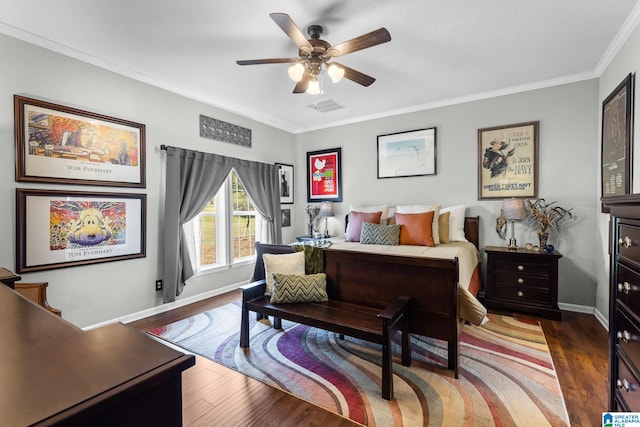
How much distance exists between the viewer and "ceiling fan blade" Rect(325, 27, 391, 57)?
A: 204 cm

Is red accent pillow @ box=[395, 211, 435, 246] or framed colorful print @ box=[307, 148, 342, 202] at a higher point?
framed colorful print @ box=[307, 148, 342, 202]

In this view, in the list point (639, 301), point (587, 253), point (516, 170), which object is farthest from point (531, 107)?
point (639, 301)

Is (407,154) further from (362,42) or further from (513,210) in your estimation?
(362,42)

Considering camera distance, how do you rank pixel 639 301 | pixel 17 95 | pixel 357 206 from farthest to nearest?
pixel 357 206 → pixel 17 95 → pixel 639 301

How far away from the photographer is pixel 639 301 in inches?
43.4

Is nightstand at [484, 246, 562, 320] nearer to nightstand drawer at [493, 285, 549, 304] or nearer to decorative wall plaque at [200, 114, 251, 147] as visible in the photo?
nightstand drawer at [493, 285, 549, 304]

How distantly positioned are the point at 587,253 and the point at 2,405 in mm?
4605

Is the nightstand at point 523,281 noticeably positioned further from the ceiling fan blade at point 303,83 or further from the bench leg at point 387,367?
the ceiling fan blade at point 303,83

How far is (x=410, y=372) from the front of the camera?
225cm

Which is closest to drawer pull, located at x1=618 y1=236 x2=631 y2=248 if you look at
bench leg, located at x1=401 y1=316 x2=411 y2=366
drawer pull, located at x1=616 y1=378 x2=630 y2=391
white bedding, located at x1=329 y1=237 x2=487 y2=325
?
drawer pull, located at x1=616 y1=378 x2=630 y2=391

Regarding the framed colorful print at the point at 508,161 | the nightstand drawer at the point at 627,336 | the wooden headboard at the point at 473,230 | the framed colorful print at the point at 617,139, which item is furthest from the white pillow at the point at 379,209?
the nightstand drawer at the point at 627,336

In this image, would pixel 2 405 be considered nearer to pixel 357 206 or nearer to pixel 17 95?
pixel 17 95

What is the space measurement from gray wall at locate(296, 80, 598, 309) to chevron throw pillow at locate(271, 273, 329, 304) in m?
2.46

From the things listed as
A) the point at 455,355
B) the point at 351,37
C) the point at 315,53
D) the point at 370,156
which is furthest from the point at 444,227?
the point at 315,53
